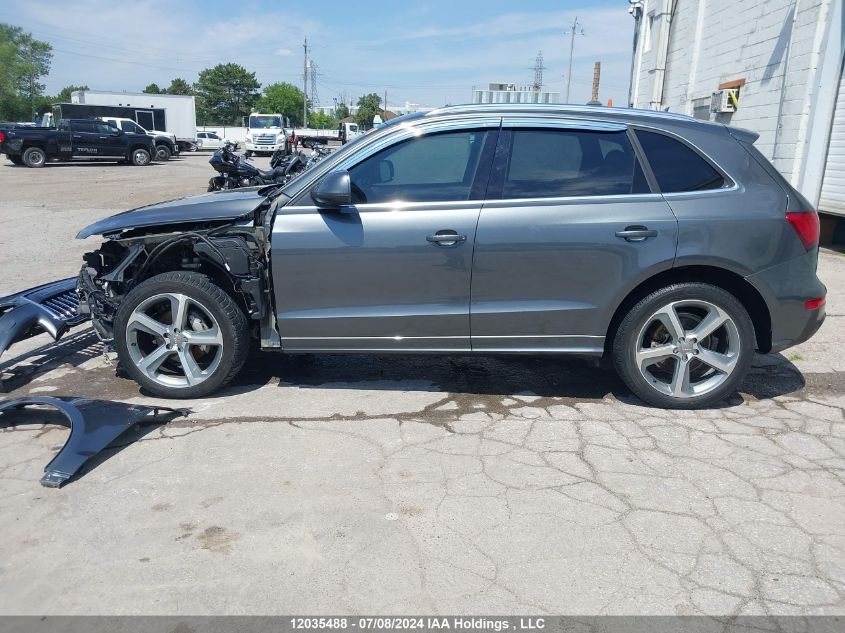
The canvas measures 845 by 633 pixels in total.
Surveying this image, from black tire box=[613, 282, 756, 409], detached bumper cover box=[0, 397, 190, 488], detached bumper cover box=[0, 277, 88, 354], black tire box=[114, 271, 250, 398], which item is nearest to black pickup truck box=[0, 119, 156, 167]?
detached bumper cover box=[0, 277, 88, 354]

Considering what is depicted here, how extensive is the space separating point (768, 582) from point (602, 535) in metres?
0.66

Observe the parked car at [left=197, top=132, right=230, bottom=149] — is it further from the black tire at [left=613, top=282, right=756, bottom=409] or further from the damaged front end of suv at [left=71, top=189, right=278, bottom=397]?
the black tire at [left=613, top=282, right=756, bottom=409]

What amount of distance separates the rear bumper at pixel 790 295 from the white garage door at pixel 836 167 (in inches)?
258

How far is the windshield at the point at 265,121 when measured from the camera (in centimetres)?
3506

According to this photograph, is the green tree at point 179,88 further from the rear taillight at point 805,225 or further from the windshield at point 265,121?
the rear taillight at point 805,225

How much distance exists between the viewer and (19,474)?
3.50m

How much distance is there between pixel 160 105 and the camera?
131ft

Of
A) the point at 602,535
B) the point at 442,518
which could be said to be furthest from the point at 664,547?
the point at 442,518

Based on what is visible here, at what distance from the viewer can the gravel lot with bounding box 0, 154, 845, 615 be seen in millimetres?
2613

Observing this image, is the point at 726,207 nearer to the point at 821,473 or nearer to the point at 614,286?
the point at 614,286

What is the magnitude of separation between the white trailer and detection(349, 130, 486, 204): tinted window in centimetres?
3725

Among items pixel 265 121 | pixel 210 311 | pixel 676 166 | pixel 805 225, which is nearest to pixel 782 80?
pixel 805 225

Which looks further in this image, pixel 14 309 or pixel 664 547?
pixel 14 309

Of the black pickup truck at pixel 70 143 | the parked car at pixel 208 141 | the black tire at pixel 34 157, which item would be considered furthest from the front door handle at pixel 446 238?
the parked car at pixel 208 141
